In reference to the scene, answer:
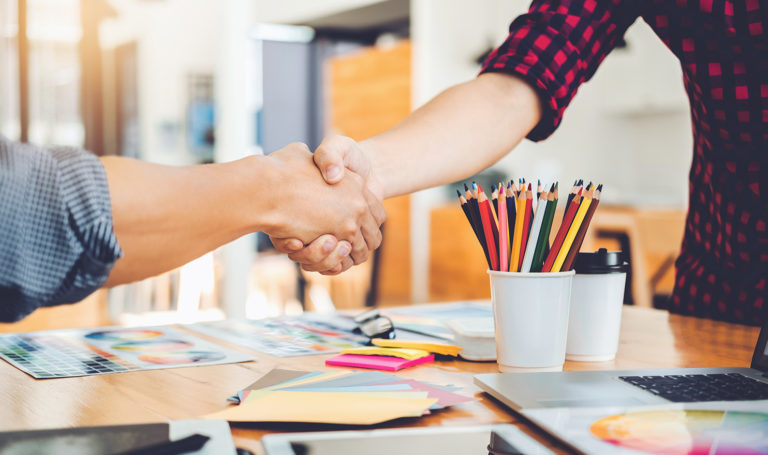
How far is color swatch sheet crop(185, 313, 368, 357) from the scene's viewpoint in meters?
0.89

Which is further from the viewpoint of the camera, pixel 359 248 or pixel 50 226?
pixel 359 248

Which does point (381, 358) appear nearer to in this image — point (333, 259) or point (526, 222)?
point (526, 222)

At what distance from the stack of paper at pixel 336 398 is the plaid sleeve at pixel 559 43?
0.52 m

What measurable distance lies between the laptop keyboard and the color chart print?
6 cm

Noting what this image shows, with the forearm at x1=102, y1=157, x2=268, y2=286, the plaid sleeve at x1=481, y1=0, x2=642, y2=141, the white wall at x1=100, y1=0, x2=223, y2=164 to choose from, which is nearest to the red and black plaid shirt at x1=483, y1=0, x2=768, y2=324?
the plaid sleeve at x1=481, y1=0, x2=642, y2=141

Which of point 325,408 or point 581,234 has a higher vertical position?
point 581,234

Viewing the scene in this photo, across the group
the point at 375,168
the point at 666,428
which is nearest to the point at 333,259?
the point at 375,168

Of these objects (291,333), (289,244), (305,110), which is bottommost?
(291,333)

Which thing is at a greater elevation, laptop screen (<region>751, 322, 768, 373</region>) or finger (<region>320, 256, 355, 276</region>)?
finger (<region>320, 256, 355, 276</region>)

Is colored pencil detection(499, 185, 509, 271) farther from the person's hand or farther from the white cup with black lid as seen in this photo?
the person's hand

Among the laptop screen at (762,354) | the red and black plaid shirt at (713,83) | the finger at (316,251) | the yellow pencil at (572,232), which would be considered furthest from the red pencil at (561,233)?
the finger at (316,251)

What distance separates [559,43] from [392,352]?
→ 50 cm

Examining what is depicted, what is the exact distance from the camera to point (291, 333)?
986mm

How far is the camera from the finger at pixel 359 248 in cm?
119
